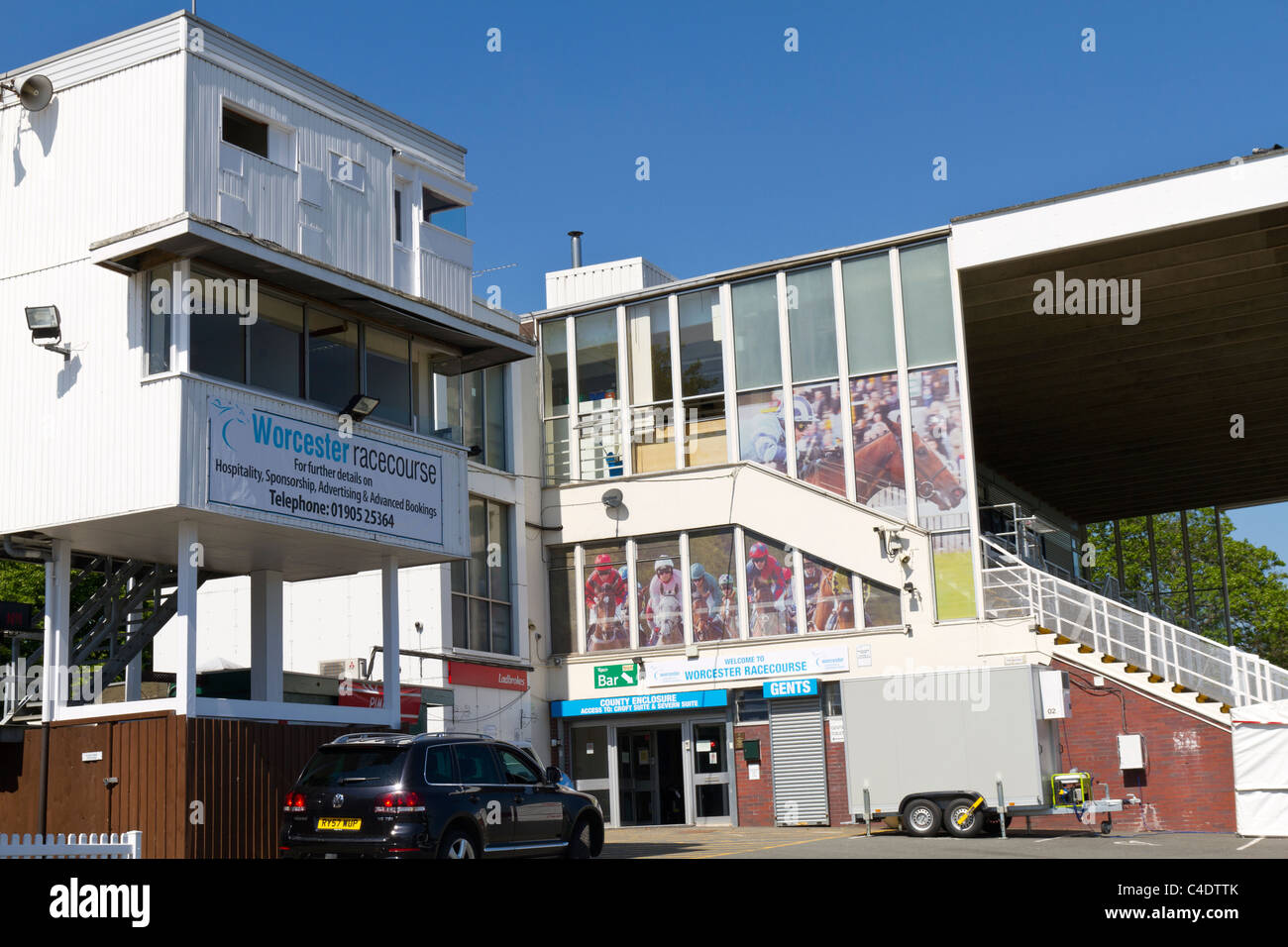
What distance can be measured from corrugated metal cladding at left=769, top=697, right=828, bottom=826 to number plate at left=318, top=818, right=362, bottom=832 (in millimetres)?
16495

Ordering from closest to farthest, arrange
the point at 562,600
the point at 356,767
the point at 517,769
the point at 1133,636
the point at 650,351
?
the point at 356,767 → the point at 517,769 → the point at 1133,636 → the point at 562,600 → the point at 650,351

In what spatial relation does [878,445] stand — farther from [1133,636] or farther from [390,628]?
[390,628]

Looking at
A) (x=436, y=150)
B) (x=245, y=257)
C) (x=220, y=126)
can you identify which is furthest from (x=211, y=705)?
(x=436, y=150)

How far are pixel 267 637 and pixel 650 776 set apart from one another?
42.2 ft

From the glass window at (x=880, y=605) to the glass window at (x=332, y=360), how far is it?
1369 centimetres

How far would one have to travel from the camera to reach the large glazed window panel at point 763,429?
1244 inches

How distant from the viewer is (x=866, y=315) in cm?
3097

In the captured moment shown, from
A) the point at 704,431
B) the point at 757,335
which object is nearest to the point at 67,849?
the point at 704,431

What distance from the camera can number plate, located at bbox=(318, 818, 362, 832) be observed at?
578 inches

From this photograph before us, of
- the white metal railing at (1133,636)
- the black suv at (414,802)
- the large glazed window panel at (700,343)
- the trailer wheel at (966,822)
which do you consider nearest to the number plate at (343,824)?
the black suv at (414,802)

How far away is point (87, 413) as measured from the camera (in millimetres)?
18000

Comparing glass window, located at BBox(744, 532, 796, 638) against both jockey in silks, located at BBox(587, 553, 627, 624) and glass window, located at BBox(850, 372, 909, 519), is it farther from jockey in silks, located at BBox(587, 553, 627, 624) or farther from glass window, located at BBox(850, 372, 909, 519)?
jockey in silks, located at BBox(587, 553, 627, 624)
